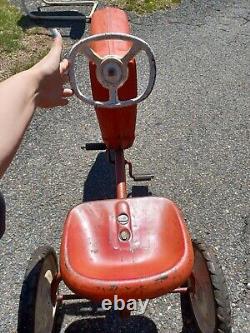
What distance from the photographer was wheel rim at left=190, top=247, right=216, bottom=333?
202cm

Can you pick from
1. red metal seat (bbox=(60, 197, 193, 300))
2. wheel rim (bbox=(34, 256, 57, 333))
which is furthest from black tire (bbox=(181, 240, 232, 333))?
wheel rim (bbox=(34, 256, 57, 333))

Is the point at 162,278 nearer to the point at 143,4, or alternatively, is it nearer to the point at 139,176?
the point at 139,176

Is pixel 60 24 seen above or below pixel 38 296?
above

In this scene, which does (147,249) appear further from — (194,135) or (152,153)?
(194,135)

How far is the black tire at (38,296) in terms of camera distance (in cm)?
192

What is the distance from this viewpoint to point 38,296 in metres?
1.98

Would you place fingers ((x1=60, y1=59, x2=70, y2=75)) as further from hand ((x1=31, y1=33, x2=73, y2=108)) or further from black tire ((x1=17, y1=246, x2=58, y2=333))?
black tire ((x1=17, y1=246, x2=58, y2=333))

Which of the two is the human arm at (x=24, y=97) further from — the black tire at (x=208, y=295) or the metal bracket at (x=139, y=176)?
the metal bracket at (x=139, y=176)

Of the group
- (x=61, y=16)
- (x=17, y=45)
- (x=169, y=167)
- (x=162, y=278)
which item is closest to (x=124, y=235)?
(x=162, y=278)

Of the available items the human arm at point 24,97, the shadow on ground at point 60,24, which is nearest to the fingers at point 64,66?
the human arm at point 24,97

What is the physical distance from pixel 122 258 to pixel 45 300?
0.48 metres

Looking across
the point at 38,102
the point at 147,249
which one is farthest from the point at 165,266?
the point at 38,102

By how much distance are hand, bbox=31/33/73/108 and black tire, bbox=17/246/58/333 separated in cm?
73

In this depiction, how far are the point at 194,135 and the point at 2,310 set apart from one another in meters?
1.83
